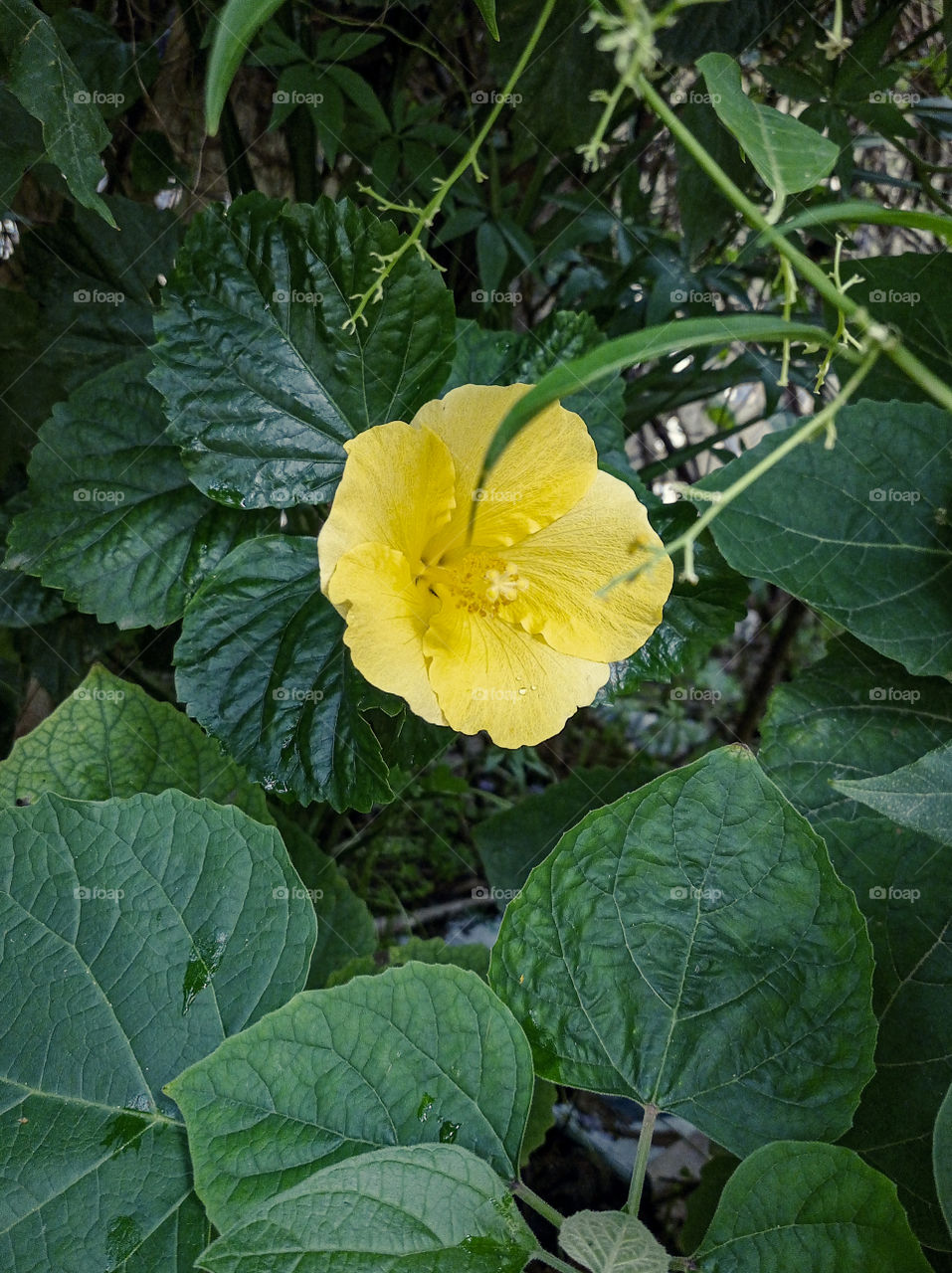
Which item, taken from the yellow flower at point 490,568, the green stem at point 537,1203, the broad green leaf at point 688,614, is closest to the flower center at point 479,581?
the yellow flower at point 490,568

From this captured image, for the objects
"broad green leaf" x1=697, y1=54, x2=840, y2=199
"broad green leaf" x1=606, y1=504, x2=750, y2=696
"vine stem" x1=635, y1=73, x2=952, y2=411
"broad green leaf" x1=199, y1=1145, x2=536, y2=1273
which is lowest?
"broad green leaf" x1=199, y1=1145, x2=536, y2=1273

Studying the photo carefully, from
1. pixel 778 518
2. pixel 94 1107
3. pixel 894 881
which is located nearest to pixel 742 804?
pixel 894 881

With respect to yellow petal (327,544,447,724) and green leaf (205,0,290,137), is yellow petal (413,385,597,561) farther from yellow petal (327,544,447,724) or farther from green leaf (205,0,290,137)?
green leaf (205,0,290,137)

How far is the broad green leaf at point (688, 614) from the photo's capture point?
69 centimetres

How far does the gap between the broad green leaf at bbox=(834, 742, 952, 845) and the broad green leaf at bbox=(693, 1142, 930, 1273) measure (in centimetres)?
17

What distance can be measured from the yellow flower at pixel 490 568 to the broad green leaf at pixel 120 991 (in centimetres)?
15

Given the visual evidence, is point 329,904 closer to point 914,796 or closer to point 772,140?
point 914,796

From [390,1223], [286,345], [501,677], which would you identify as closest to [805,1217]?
[390,1223]

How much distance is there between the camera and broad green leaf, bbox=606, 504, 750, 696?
0.69 metres

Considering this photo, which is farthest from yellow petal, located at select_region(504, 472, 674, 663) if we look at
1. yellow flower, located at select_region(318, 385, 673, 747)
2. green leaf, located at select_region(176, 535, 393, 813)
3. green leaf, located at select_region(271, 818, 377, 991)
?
green leaf, located at select_region(271, 818, 377, 991)

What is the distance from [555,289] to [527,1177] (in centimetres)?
94

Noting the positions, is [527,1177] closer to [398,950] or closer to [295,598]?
[398,950]

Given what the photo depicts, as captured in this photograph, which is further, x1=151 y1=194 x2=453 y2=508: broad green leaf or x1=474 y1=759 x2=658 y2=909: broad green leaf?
x1=474 y1=759 x2=658 y2=909: broad green leaf

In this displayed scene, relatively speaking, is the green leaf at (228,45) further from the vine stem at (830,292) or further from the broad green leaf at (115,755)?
the broad green leaf at (115,755)
